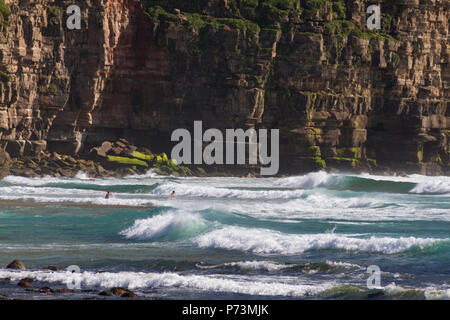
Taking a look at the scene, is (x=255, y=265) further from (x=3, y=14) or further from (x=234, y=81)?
(x=234, y=81)

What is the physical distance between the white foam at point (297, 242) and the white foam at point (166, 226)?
185 centimetres

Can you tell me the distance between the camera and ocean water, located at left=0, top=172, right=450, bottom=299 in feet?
61.2

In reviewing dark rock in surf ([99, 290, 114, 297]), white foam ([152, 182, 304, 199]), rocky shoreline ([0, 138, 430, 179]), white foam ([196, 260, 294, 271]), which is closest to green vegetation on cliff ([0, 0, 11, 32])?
rocky shoreline ([0, 138, 430, 179])

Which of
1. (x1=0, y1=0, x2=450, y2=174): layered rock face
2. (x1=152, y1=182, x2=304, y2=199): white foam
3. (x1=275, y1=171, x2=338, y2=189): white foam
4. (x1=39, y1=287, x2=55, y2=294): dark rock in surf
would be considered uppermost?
(x1=0, y1=0, x2=450, y2=174): layered rock face

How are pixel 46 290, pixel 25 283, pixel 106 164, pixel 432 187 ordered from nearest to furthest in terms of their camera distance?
pixel 46 290 < pixel 25 283 < pixel 432 187 < pixel 106 164

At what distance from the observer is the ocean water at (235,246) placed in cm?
1864

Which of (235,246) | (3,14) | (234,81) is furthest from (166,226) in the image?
(234,81)

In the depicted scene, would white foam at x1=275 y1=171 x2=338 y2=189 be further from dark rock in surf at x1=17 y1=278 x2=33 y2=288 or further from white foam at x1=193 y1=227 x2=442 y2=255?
dark rock in surf at x1=17 y1=278 x2=33 y2=288

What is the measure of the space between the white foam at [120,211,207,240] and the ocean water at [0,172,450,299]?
0.04 meters

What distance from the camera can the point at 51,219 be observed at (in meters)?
31.7

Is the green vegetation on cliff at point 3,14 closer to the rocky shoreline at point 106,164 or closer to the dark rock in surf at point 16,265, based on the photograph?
the rocky shoreline at point 106,164

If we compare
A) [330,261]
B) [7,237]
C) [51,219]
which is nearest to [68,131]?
[51,219]

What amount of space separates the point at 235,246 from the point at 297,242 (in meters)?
2.07

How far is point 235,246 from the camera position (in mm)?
25250
